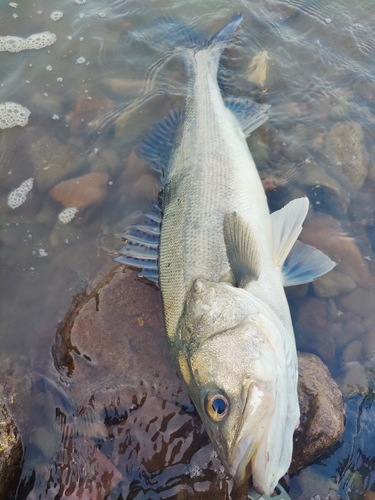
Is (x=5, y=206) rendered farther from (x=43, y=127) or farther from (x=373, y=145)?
(x=373, y=145)

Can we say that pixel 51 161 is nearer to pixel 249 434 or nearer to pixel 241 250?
pixel 241 250

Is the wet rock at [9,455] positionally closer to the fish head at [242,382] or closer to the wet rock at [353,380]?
the fish head at [242,382]

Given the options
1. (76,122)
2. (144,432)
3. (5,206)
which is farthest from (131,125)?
(144,432)

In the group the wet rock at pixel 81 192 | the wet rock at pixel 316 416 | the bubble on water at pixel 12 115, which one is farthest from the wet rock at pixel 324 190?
the bubble on water at pixel 12 115

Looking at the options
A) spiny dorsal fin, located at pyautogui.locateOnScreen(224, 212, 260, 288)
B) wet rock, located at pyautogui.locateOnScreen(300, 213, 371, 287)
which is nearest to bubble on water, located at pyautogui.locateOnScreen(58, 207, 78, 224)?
spiny dorsal fin, located at pyautogui.locateOnScreen(224, 212, 260, 288)

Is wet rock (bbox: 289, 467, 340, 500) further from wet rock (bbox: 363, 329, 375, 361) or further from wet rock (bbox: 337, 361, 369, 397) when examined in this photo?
wet rock (bbox: 363, 329, 375, 361)

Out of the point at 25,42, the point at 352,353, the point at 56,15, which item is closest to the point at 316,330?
the point at 352,353

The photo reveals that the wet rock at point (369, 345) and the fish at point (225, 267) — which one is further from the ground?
the fish at point (225, 267)
